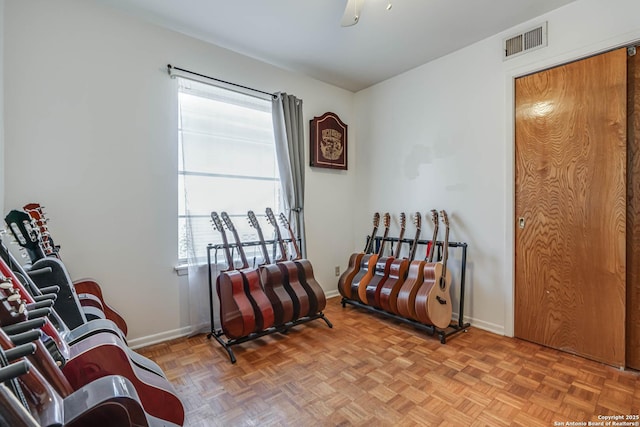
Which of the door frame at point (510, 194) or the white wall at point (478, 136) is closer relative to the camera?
the white wall at point (478, 136)

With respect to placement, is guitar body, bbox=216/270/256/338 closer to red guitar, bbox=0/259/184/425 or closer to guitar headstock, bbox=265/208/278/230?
guitar headstock, bbox=265/208/278/230

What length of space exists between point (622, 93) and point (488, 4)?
1106 mm

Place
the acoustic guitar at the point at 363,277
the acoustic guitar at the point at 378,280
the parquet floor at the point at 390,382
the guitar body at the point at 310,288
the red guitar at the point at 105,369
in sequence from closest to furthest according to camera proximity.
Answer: the red guitar at the point at 105,369 < the parquet floor at the point at 390,382 < the guitar body at the point at 310,288 < the acoustic guitar at the point at 378,280 < the acoustic guitar at the point at 363,277

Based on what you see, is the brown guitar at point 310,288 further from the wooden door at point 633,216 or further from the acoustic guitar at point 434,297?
the wooden door at point 633,216

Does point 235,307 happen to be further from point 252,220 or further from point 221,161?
point 221,161

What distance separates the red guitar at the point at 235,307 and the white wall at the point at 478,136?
1.95m

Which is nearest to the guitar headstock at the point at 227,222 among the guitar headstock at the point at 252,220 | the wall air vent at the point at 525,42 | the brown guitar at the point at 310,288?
the guitar headstock at the point at 252,220

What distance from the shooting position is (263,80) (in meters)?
3.02

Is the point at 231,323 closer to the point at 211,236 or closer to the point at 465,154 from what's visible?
the point at 211,236

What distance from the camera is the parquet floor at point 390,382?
157cm

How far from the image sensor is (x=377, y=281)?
288 cm

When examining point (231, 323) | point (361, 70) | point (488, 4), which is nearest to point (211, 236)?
point (231, 323)

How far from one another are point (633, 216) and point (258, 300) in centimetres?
274

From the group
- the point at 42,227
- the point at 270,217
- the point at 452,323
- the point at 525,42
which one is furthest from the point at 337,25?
the point at 452,323
